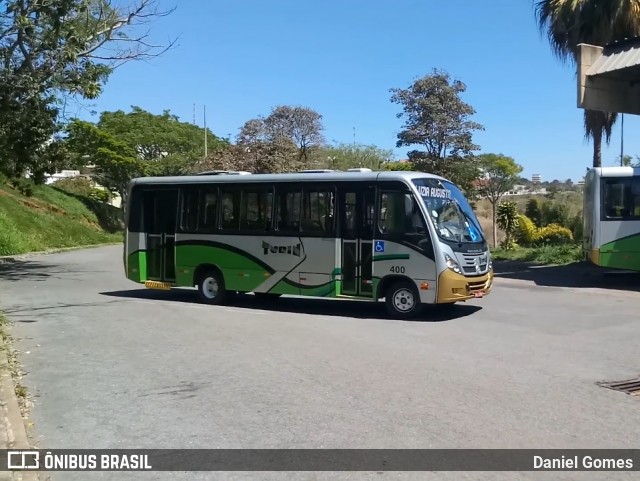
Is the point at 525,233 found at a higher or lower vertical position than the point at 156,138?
lower

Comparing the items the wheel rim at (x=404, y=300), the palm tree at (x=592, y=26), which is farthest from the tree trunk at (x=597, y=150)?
the wheel rim at (x=404, y=300)

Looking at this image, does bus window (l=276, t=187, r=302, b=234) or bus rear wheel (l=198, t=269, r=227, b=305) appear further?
bus rear wheel (l=198, t=269, r=227, b=305)

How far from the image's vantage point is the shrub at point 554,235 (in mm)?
30780

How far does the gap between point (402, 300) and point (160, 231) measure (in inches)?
254

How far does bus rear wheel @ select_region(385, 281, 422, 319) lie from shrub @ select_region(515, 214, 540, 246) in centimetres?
2118

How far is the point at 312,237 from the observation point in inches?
539

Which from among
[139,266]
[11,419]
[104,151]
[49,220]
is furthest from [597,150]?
[104,151]

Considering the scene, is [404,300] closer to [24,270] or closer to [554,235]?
[24,270]

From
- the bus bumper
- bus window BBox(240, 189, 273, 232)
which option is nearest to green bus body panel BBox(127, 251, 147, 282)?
bus window BBox(240, 189, 273, 232)

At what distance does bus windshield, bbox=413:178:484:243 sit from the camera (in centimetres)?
1244

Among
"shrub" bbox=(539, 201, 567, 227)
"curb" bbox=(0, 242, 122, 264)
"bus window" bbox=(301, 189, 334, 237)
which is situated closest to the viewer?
"bus window" bbox=(301, 189, 334, 237)

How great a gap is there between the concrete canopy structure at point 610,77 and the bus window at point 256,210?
10.7 meters

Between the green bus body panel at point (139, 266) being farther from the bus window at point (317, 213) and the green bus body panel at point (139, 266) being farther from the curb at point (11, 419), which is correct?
the curb at point (11, 419)

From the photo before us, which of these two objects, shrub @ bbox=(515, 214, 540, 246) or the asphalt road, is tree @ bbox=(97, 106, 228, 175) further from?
the asphalt road
